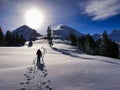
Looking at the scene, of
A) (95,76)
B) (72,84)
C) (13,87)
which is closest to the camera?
(13,87)

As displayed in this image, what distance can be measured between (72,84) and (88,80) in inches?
61.4

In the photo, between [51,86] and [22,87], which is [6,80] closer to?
[22,87]

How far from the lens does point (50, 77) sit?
1213 centimetres

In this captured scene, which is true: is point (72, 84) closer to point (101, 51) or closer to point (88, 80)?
point (88, 80)

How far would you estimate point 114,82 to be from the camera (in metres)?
11.3

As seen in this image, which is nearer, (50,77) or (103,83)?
(103,83)

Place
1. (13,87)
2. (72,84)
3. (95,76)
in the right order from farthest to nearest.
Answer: (95,76), (72,84), (13,87)

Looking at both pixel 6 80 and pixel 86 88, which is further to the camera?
pixel 6 80

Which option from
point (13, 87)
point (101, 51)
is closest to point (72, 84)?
point (13, 87)

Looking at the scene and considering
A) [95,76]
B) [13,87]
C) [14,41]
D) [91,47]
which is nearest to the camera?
[13,87]

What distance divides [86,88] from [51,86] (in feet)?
7.77

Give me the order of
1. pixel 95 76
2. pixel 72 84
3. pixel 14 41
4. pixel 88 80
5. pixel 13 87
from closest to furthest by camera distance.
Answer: pixel 13 87 → pixel 72 84 → pixel 88 80 → pixel 95 76 → pixel 14 41

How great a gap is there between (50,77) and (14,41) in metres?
90.8

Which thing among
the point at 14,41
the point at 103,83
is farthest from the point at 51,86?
the point at 14,41
